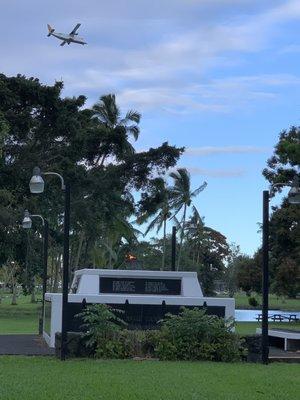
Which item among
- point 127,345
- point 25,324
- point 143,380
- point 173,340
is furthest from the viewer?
point 25,324

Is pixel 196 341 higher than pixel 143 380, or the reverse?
pixel 196 341

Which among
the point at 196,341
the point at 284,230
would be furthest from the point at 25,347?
the point at 284,230

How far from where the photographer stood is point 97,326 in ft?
60.7

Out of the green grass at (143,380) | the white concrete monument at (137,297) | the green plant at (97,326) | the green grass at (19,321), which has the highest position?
the white concrete monument at (137,297)

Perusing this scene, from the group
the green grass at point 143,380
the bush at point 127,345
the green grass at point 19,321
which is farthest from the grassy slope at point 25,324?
the green grass at point 143,380

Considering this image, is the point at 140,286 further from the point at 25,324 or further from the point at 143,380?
the point at 25,324

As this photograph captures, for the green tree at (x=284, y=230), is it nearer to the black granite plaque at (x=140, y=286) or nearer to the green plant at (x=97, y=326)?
the black granite plaque at (x=140, y=286)

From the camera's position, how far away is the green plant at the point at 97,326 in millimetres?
18281

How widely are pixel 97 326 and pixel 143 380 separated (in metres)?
5.87

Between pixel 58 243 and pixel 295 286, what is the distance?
55.6 ft

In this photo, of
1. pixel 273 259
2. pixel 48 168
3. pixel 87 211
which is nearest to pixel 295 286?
pixel 273 259

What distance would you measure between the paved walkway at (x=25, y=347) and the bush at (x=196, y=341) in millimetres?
3615

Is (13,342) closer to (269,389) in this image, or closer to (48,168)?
(269,389)

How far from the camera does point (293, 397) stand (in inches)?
433
